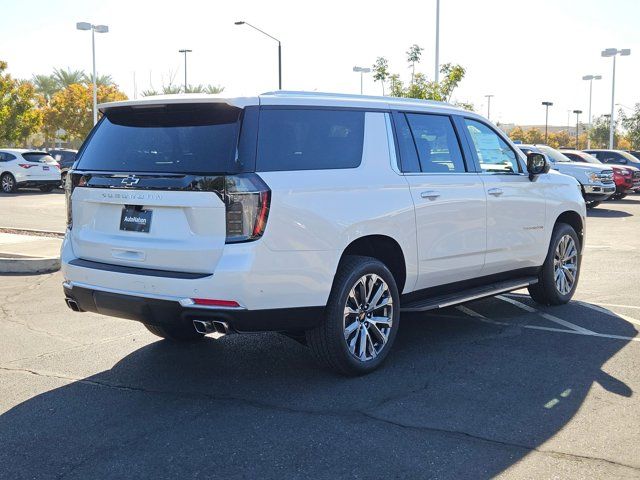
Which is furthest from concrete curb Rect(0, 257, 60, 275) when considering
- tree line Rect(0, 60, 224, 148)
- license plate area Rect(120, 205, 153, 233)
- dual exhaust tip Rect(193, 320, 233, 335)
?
tree line Rect(0, 60, 224, 148)

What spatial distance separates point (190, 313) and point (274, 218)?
77 cm

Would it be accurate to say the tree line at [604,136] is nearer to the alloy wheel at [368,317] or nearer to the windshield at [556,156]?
the windshield at [556,156]

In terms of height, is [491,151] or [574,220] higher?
[491,151]

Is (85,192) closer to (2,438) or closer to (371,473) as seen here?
(2,438)

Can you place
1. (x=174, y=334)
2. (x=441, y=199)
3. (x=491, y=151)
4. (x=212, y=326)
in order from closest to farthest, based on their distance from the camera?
(x=212, y=326) < (x=441, y=199) < (x=174, y=334) < (x=491, y=151)

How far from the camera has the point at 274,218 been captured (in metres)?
4.66

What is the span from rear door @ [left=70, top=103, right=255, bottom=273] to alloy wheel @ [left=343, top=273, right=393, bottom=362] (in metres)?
1.12

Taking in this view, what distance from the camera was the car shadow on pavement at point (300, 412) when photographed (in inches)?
153

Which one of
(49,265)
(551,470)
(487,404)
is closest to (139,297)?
(487,404)

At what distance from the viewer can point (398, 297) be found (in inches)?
221

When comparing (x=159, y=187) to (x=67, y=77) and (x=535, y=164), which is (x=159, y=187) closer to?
(x=535, y=164)

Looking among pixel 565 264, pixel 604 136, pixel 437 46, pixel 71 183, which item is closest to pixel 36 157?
pixel 437 46

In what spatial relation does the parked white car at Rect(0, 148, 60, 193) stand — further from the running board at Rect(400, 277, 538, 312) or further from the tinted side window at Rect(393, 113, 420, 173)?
the tinted side window at Rect(393, 113, 420, 173)

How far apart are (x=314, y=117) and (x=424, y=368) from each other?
6.48ft
